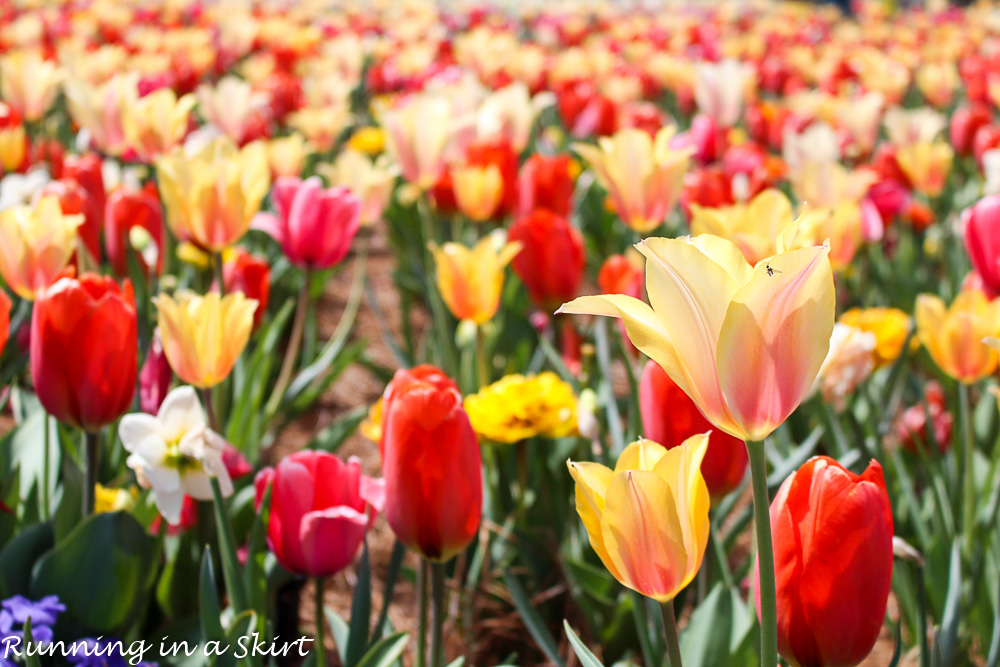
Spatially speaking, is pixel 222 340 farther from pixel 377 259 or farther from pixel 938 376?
pixel 377 259

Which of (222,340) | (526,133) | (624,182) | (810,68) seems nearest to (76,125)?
(526,133)

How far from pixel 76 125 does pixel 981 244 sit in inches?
134

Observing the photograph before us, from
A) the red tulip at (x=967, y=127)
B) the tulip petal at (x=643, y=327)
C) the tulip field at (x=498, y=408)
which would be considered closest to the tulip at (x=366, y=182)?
the tulip field at (x=498, y=408)

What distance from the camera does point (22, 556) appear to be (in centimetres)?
119

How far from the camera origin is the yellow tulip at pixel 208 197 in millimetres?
1630

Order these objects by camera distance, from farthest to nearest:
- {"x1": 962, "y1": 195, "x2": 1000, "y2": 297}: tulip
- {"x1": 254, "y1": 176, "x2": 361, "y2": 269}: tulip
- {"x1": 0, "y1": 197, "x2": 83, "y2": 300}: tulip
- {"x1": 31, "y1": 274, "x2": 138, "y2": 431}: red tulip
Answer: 1. {"x1": 254, "y1": 176, "x2": 361, "y2": 269}: tulip
2. {"x1": 962, "y1": 195, "x2": 1000, "y2": 297}: tulip
3. {"x1": 0, "y1": 197, "x2": 83, "y2": 300}: tulip
4. {"x1": 31, "y1": 274, "x2": 138, "y2": 431}: red tulip

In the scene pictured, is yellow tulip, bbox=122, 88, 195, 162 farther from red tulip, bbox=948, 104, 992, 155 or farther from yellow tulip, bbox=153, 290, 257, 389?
red tulip, bbox=948, 104, 992, 155

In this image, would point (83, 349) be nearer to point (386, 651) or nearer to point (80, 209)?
point (386, 651)

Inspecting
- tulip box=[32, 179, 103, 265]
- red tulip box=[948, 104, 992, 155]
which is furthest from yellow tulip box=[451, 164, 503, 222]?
red tulip box=[948, 104, 992, 155]

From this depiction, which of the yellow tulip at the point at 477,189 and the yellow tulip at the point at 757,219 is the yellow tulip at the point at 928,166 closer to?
the yellow tulip at the point at 477,189

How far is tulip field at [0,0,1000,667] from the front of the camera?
718mm

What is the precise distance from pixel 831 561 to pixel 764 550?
12cm

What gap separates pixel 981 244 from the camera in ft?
5.26

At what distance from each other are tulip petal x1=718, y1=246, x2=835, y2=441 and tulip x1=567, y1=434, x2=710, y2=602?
7 centimetres
